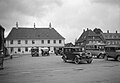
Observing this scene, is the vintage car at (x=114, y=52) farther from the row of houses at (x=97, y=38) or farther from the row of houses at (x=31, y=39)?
the row of houses at (x=97, y=38)

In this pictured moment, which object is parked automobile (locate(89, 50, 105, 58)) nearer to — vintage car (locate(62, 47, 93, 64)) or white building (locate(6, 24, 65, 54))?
vintage car (locate(62, 47, 93, 64))

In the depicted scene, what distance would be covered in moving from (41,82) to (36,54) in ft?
112

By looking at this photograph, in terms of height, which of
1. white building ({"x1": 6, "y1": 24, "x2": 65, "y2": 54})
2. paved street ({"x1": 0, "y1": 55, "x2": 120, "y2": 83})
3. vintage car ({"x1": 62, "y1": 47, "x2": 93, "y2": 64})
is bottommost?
paved street ({"x1": 0, "y1": 55, "x2": 120, "y2": 83})

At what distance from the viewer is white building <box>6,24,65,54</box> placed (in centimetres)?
6312

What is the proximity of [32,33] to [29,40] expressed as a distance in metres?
3.65

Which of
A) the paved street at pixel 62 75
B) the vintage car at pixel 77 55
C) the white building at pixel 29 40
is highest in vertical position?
the white building at pixel 29 40

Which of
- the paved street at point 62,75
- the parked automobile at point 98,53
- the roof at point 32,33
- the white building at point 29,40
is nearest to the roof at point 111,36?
the white building at point 29,40

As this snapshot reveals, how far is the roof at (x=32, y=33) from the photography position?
210 feet

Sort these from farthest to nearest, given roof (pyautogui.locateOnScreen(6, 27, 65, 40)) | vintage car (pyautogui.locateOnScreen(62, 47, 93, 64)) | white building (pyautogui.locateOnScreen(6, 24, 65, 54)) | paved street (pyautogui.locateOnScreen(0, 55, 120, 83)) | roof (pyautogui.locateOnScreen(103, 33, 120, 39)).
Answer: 1. roof (pyautogui.locateOnScreen(103, 33, 120, 39))
2. roof (pyautogui.locateOnScreen(6, 27, 65, 40))
3. white building (pyautogui.locateOnScreen(6, 24, 65, 54))
4. vintage car (pyautogui.locateOnScreen(62, 47, 93, 64))
5. paved street (pyautogui.locateOnScreen(0, 55, 120, 83))

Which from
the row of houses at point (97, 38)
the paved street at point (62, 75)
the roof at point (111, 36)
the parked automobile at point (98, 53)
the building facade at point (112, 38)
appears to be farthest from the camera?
the roof at point (111, 36)

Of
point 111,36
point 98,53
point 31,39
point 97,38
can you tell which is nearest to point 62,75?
point 98,53

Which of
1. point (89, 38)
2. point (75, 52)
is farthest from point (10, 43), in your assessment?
point (75, 52)

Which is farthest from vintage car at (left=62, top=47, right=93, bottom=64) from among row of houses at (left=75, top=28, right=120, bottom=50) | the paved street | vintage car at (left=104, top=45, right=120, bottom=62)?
row of houses at (left=75, top=28, right=120, bottom=50)

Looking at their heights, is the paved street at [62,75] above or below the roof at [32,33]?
below
